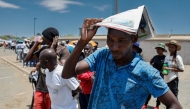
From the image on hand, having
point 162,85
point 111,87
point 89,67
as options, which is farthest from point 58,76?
point 162,85

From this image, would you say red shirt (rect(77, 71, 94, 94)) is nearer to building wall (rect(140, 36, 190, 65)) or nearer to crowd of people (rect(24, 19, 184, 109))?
crowd of people (rect(24, 19, 184, 109))

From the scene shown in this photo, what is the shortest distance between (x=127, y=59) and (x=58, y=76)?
158 cm

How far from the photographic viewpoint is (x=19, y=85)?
26.2 feet

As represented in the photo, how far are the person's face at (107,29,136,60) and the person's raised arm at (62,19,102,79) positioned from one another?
172mm

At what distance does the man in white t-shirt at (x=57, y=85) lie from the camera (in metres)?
2.86

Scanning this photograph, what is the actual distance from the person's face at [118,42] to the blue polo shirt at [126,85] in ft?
0.32

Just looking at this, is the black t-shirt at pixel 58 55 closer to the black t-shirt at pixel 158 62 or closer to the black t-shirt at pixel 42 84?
the black t-shirt at pixel 42 84

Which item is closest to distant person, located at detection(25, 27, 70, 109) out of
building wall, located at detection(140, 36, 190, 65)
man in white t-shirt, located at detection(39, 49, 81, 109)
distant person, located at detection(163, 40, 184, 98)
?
man in white t-shirt, located at detection(39, 49, 81, 109)

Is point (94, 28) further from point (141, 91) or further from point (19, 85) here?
point (19, 85)

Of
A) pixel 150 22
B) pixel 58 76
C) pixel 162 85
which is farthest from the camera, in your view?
pixel 58 76

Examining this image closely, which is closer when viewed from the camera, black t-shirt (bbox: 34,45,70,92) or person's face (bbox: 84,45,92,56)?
black t-shirt (bbox: 34,45,70,92)

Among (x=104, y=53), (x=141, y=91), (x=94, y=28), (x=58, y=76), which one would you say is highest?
(x=94, y=28)

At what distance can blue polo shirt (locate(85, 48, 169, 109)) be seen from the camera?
1.38 m

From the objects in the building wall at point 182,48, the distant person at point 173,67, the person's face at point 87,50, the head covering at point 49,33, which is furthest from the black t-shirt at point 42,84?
the building wall at point 182,48
